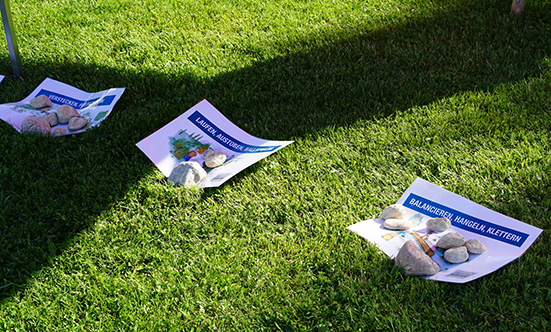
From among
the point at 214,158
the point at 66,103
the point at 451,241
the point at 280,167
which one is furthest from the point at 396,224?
the point at 66,103

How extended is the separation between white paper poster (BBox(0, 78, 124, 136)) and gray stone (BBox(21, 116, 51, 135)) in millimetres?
56

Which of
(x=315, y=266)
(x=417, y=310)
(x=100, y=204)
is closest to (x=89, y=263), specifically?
(x=100, y=204)

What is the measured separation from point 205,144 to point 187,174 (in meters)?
0.26

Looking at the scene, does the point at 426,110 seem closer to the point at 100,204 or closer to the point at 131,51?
the point at 100,204

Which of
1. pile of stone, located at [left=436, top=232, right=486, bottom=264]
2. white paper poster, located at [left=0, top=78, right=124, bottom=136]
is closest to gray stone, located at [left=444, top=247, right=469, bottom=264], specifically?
pile of stone, located at [left=436, top=232, right=486, bottom=264]

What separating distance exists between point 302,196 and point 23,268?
98cm

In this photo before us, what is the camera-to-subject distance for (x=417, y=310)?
1.29m

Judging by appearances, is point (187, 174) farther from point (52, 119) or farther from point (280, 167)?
point (52, 119)

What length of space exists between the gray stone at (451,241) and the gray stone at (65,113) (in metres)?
1.71

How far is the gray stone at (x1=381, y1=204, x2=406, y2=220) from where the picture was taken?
5.20ft

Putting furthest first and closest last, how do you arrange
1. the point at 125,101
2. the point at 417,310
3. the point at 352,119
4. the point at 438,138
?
1. the point at 125,101
2. the point at 352,119
3. the point at 438,138
4. the point at 417,310

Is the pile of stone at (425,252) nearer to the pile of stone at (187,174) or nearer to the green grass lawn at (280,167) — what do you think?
the green grass lawn at (280,167)

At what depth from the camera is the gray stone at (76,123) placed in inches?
80.6

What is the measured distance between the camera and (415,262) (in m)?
1.37
